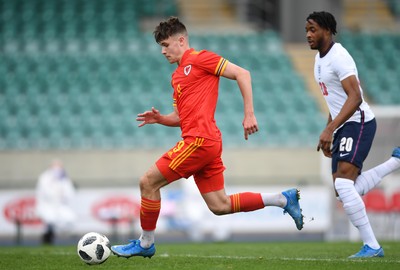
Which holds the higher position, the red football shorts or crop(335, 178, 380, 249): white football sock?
the red football shorts

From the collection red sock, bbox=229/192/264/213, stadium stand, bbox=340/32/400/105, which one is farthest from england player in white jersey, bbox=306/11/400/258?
stadium stand, bbox=340/32/400/105

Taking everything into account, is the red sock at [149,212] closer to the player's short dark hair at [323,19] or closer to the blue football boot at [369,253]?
the blue football boot at [369,253]

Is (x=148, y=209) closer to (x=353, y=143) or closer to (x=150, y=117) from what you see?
(x=150, y=117)

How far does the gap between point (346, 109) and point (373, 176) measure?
97 centimetres

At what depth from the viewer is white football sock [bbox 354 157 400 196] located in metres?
8.55

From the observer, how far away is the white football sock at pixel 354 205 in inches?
325

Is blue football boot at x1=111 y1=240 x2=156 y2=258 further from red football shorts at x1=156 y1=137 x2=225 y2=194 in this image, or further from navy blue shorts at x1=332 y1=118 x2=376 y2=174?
navy blue shorts at x1=332 y1=118 x2=376 y2=174

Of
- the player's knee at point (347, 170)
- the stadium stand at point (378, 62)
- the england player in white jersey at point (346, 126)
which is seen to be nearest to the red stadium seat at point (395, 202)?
the stadium stand at point (378, 62)

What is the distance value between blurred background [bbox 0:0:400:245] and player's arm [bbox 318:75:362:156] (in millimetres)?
8515

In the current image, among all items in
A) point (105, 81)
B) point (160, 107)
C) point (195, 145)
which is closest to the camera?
point (195, 145)

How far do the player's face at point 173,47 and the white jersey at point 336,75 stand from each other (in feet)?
4.72

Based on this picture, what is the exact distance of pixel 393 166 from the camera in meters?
8.73

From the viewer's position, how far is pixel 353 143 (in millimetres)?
8281

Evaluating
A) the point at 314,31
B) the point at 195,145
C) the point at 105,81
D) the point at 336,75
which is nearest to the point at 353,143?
the point at 336,75
